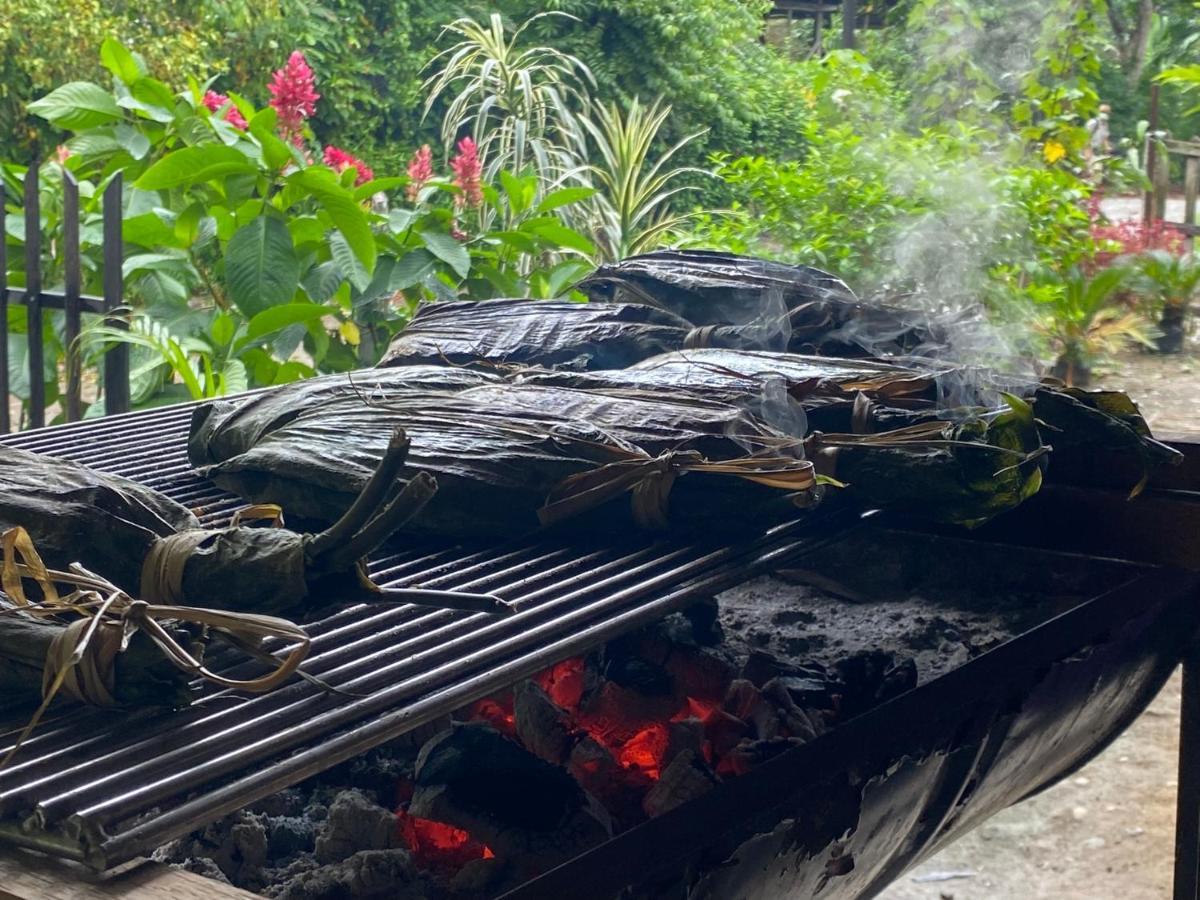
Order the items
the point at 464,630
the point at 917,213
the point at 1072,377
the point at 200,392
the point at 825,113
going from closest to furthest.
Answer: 1. the point at 464,630
2. the point at 200,392
3. the point at 917,213
4. the point at 1072,377
5. the point at 825,113

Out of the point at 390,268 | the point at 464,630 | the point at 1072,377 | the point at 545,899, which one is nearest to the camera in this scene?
the point at 545,899

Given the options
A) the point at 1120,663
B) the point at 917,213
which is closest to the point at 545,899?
the point at 1120,663

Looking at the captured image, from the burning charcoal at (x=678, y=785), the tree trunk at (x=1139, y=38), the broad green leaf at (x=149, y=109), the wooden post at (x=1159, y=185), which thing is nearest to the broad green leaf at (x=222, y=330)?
the broad green leaf at (x=149, y=109)

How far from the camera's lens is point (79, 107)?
173 inches

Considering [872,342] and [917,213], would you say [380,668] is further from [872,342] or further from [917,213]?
[917,213]

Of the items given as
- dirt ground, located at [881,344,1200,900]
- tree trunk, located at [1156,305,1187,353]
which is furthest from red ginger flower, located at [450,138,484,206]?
tree trunk, located at [1156,305,1187,353]

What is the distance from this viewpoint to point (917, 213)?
200 inches

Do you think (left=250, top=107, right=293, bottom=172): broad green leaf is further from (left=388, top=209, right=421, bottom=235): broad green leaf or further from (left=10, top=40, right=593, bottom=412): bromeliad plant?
(left=388, top=209, right=421, bottom=235): broad green leaf

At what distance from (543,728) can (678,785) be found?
0.98ft

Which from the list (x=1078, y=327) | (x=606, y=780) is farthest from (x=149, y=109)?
(x=1078, y=327)

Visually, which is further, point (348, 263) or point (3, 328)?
point (348, 263)

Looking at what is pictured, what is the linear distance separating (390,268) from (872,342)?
229 centimetres

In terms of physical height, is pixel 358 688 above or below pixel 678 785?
above

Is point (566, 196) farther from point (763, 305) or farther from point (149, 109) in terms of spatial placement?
point (763, 305)
